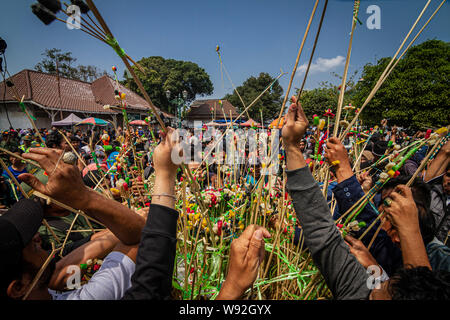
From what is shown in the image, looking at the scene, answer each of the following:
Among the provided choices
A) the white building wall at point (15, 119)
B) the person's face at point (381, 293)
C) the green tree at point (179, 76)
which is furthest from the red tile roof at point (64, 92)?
the person's face at point (381, 293)


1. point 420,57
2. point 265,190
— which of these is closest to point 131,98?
point 265,190

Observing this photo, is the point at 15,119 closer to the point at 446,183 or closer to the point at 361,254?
the point at 361,254

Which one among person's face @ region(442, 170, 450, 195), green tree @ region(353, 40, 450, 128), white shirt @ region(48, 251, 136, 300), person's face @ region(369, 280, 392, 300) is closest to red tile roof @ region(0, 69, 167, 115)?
white shirt @ region(48, 251, 136, 300)

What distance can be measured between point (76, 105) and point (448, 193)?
19.6 meters

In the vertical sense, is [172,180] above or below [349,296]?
above

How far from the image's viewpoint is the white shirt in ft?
2.35

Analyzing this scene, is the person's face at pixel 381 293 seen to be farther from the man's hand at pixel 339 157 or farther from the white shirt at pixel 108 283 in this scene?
the white shirt at pixel 108 283

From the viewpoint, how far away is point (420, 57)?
45.6ft

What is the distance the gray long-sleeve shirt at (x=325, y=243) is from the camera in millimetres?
723

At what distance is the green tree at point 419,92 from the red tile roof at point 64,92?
15827mm

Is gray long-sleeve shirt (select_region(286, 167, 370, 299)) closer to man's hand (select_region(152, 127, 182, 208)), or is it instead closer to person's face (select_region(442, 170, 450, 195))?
man's hand (select_region(152, 127, 182, 208))

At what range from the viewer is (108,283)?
751mm

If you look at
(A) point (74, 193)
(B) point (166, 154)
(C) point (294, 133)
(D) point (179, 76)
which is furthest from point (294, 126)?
(D) point (179, 76)
